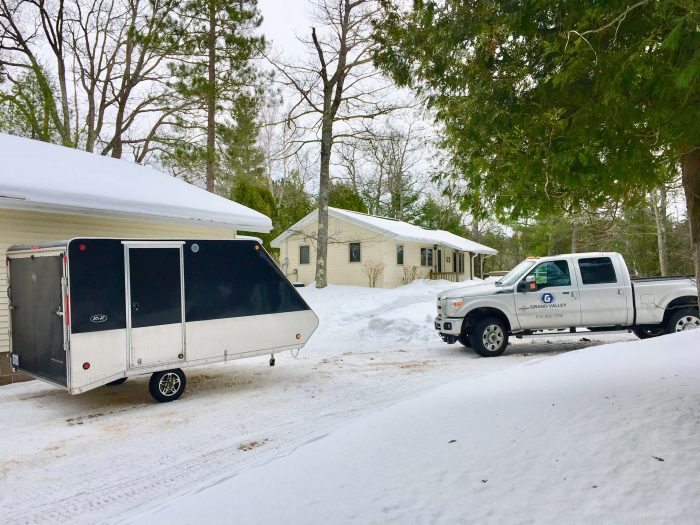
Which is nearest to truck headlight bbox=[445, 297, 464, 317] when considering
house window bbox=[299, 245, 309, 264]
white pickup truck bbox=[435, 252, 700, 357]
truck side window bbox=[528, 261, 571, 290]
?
white pickup truck bbox=[435, 252, 700, 357]

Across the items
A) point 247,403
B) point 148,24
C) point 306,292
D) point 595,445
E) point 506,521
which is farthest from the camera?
point 306,292

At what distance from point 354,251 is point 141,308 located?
70.4ft

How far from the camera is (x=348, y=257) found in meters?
28.6

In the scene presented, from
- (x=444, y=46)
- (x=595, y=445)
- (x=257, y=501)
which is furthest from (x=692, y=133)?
(x=257, y=501)

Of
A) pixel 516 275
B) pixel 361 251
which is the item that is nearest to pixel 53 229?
pixel 516 275

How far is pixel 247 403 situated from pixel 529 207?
183 inches

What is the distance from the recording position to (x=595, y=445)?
3.98m

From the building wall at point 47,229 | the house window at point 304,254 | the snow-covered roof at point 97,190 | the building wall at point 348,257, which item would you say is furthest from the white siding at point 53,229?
the house window at point 304,254

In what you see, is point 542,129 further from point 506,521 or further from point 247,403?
point 247,403

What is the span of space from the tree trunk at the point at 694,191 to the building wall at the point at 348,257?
2102 centimetres

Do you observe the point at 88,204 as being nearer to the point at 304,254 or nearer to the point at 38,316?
the point at 38,316

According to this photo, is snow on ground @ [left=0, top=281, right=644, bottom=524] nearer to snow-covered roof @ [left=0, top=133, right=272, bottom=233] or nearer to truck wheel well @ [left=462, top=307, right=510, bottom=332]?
truck wheel well @ [left=462, top=307, right=510, bottom=332]

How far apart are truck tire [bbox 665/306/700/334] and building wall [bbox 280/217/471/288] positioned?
54.9ft

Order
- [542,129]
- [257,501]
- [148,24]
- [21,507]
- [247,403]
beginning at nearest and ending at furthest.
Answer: [257,501], [21,507], [542,129], [247,403], [148,24]
